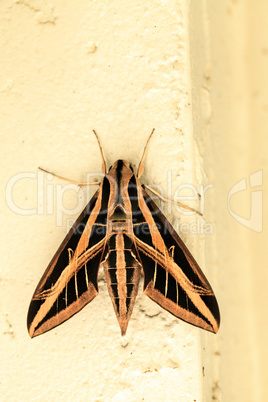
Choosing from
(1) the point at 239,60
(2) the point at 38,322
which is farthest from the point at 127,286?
(1) the point at 239,60

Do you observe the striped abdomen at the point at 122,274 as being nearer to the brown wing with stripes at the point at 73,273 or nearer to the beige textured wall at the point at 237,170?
the brown wing with stripes at the point at 73,273

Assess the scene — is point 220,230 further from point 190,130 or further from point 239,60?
point 239,60

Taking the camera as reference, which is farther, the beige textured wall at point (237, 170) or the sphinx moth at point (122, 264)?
the beige textured wall at point (237, 170)

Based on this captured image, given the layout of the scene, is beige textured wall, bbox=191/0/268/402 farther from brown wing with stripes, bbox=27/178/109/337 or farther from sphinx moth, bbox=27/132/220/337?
brown wing with stripes, bbox=27/178/109/337

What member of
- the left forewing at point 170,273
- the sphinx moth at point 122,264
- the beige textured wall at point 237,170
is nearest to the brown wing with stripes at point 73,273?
the sphinx moth at point 122,264

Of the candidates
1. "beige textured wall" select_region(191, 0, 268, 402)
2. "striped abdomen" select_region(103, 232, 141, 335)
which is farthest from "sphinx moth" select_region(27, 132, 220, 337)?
"beige textured wall" select_region(191, 0, 268, 402)

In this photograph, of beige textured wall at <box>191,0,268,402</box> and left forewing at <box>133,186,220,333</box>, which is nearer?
left forewing at <box>133,186,220,333</box>
